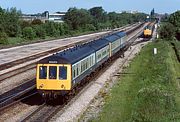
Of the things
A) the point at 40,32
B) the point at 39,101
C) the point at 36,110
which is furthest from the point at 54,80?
the point at 40,32

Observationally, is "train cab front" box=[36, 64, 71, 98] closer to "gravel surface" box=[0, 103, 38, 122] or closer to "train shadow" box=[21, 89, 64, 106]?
"train shadow" box=[21, 89, 64, 106]

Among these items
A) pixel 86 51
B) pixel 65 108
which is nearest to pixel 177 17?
pixel 86 51

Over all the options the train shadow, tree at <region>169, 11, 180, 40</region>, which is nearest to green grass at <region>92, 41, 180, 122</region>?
the train shadow

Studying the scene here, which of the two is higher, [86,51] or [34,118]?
[86,51]

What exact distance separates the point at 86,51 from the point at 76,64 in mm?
4928

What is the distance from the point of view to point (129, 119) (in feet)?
62.1

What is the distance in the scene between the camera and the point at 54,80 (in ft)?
72.9

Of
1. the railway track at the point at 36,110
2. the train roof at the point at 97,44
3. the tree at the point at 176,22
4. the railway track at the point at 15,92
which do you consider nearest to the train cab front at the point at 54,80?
the railway track at the point at 36,110

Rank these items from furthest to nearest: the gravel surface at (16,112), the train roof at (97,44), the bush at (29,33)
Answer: the bush at (29,33), the train roof at (97,44), the gravel surface at (16,112)

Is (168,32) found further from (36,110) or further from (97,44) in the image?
(36,110)

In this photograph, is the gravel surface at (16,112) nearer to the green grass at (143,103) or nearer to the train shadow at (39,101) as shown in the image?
the train shadow at (39,101)

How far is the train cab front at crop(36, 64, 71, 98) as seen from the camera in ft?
72.9

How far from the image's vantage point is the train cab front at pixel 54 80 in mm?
22219

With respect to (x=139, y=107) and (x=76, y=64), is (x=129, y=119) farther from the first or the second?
(x=76, y=64)
